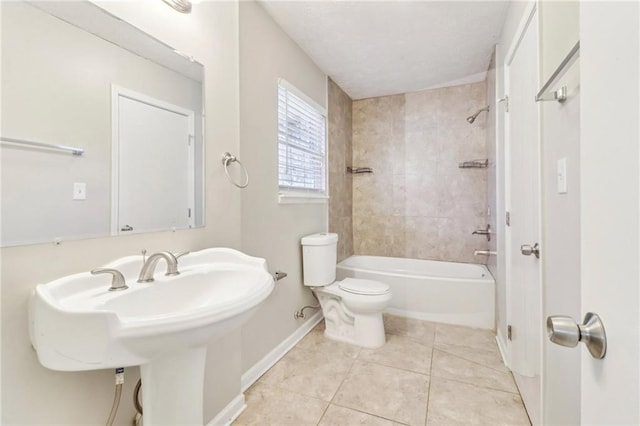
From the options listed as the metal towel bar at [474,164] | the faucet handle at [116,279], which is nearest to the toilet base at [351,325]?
the faucet handle at [116,279]

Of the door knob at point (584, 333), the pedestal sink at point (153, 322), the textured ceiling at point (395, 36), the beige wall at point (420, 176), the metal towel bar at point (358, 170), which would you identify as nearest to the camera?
the door knob at point (584, 333)

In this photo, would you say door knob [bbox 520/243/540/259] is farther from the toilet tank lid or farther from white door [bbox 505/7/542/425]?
the toilet tank lid

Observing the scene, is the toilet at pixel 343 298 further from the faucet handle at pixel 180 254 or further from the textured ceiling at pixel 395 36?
the textured ceiling at pixel 395 36

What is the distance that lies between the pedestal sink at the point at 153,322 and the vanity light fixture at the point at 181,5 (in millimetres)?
1034

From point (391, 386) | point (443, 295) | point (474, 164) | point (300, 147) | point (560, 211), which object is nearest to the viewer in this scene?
point (560, 211)

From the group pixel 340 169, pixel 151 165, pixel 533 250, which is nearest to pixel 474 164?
pixel 340 169

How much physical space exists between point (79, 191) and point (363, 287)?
1.81 metres

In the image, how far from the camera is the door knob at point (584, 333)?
40 cm

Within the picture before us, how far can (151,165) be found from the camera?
116 cm

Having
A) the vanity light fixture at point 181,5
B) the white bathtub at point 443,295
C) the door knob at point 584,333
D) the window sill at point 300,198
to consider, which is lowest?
the white bathtub at point 443,295

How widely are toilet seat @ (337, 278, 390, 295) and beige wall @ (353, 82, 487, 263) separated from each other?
1.28 meters

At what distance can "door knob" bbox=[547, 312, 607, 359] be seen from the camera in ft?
1.31

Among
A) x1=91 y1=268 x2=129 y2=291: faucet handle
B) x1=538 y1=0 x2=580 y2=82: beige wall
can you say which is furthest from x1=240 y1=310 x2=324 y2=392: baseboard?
x1=538 y1=0 x2=580 y2=82: beige wall

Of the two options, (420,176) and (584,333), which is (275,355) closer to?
(584,333)
